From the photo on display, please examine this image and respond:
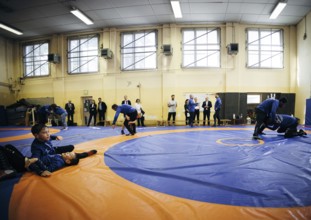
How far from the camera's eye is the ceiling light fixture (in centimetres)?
882

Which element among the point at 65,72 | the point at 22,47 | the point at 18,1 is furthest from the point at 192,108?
the point at 22,47

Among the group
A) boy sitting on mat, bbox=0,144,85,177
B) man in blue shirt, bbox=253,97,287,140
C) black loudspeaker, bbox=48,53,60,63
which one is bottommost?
boy sitting on mat, bbox=0,144,85,177

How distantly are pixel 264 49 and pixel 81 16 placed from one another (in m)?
11.2

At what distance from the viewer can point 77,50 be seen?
12.7 meters

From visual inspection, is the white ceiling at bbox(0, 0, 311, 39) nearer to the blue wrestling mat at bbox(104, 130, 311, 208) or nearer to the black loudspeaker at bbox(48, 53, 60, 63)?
the black loudspeaker at bbox(48, 53, 60, 63)

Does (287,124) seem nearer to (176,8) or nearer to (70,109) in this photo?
(176,8)

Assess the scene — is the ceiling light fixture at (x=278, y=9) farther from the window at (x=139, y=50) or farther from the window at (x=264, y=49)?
the window at (x=139, y=50)

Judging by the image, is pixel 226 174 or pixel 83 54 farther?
pixel 83 54

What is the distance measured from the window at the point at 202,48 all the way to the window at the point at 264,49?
2.05m

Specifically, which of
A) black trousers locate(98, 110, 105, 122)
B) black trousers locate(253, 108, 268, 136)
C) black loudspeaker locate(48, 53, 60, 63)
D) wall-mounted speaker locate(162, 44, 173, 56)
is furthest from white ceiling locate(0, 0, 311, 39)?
black trousers locate(253, 108, 268, 136)

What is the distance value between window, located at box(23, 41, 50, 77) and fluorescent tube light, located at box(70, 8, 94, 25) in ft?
15.0

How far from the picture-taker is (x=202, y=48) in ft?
37.8

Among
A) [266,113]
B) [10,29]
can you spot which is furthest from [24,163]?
[10,29]

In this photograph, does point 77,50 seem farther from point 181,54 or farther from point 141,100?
point 181,54
